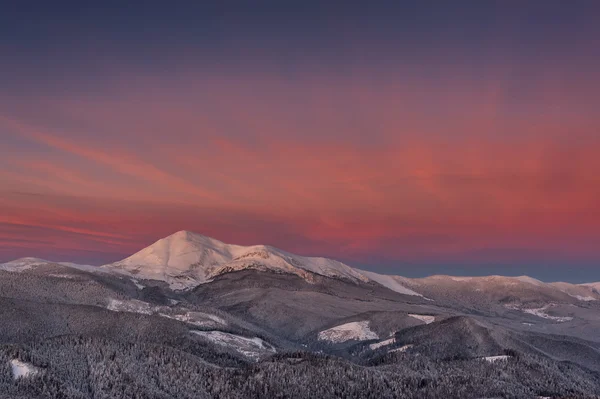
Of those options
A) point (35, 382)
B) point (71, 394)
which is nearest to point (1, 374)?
point (35, 382)

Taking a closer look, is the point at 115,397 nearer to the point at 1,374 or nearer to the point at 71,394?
the point at 71,394

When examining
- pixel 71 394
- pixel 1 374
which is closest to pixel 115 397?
pixel 71 394

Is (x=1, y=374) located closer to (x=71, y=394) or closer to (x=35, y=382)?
(x=35, y=382)

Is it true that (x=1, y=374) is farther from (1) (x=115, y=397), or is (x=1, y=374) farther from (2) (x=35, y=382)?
(1) (x=115, y=397)
